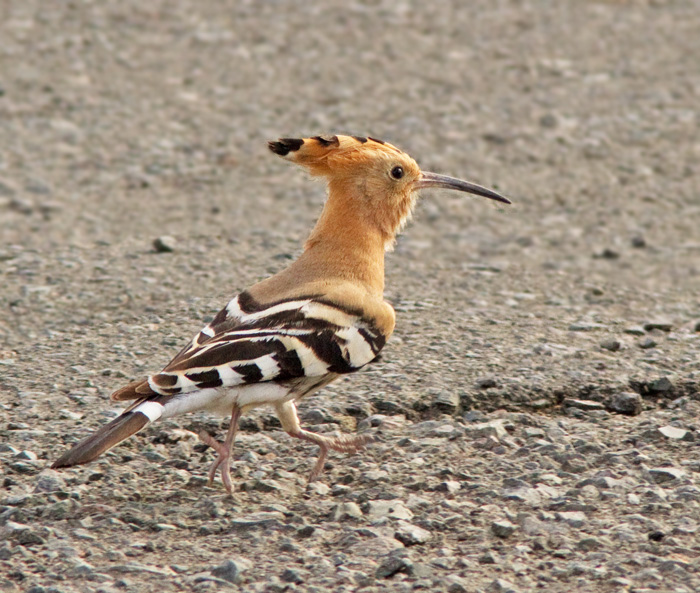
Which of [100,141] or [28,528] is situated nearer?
[28,528]

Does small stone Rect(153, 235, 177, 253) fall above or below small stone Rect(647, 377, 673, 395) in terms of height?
above

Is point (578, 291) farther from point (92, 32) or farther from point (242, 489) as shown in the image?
point (92, 32)

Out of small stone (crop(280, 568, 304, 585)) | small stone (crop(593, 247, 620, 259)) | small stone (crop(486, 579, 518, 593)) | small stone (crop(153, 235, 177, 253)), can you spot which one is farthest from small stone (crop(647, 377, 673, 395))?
small stone (crop(153, 235, 177, 253))

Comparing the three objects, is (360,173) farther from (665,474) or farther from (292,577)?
(292,577)

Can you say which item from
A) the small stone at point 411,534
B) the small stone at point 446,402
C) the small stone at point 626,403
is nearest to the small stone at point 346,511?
the small stone at point 411,534

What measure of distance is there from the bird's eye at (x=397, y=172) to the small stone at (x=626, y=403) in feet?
3.78

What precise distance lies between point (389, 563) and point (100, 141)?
5.25m

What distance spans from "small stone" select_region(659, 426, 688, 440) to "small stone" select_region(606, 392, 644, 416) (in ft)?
0.71

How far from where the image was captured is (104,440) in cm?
360

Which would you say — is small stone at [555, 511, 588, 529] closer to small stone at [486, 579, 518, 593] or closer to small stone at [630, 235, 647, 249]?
small stone at [486, 579, 518, 593]

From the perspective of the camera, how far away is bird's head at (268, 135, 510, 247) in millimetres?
4512

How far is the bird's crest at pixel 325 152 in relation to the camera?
177 inches

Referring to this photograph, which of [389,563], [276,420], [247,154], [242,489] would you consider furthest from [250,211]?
[389,563]

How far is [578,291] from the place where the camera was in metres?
6.01
